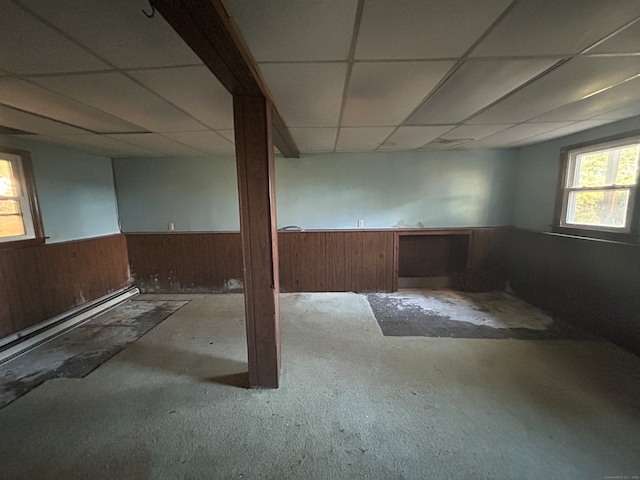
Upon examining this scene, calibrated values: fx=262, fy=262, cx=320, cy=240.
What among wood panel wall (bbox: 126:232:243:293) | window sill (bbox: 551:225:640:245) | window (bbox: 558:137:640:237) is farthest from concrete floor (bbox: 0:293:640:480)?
wood panel wall (bbox: 126:232:243:293)

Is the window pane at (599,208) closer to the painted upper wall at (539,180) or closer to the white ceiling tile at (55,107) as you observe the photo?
the painted upper wall at (539,180)

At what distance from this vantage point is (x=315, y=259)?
436 cm

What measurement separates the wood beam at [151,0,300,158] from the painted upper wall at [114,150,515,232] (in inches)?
102

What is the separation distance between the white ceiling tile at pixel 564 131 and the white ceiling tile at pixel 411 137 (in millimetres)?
1324

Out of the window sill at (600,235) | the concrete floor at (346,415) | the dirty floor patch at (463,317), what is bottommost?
the concrete floor at (346,415)

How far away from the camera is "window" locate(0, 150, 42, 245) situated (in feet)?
9.36

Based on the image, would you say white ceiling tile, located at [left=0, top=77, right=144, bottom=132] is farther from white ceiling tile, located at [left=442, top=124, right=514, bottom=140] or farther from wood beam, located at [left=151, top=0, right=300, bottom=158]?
white ceiling tile, located at [left=442, top=124, right=514, bottom=140]

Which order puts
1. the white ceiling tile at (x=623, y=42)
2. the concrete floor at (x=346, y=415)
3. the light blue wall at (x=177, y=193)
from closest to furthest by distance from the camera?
1. the white ceiling tile at (x=623, y=42)
2. the concrete floor at (x=346, y=415)
3. the light blue wall at (x=177, y=193)

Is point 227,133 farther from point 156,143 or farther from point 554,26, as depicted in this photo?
point 554,26

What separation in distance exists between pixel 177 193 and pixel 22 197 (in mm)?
1748

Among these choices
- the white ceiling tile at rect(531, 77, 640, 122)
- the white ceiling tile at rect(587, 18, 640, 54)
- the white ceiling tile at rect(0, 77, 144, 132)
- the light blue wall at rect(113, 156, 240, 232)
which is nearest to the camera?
the white ceiling tile at rect(587, 18, 640, 54)

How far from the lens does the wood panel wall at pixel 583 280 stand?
2.57 metres

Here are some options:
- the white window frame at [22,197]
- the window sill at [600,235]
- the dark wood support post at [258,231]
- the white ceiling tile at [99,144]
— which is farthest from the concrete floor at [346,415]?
the white ceiling tile at [99,144]

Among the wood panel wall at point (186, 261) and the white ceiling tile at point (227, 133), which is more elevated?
the white ceiling tile at point (227, 133)
